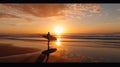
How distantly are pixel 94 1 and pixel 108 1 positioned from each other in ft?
0.89

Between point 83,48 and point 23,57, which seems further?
point 83,48

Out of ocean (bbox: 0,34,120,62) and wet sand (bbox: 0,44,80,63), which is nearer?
wet sand (bbox: 0,44,80,63)

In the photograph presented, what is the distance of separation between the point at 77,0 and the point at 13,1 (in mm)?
1252

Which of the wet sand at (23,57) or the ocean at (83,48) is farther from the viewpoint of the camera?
the ocean at (83,48)

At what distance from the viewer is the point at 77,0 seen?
11.7 feet
